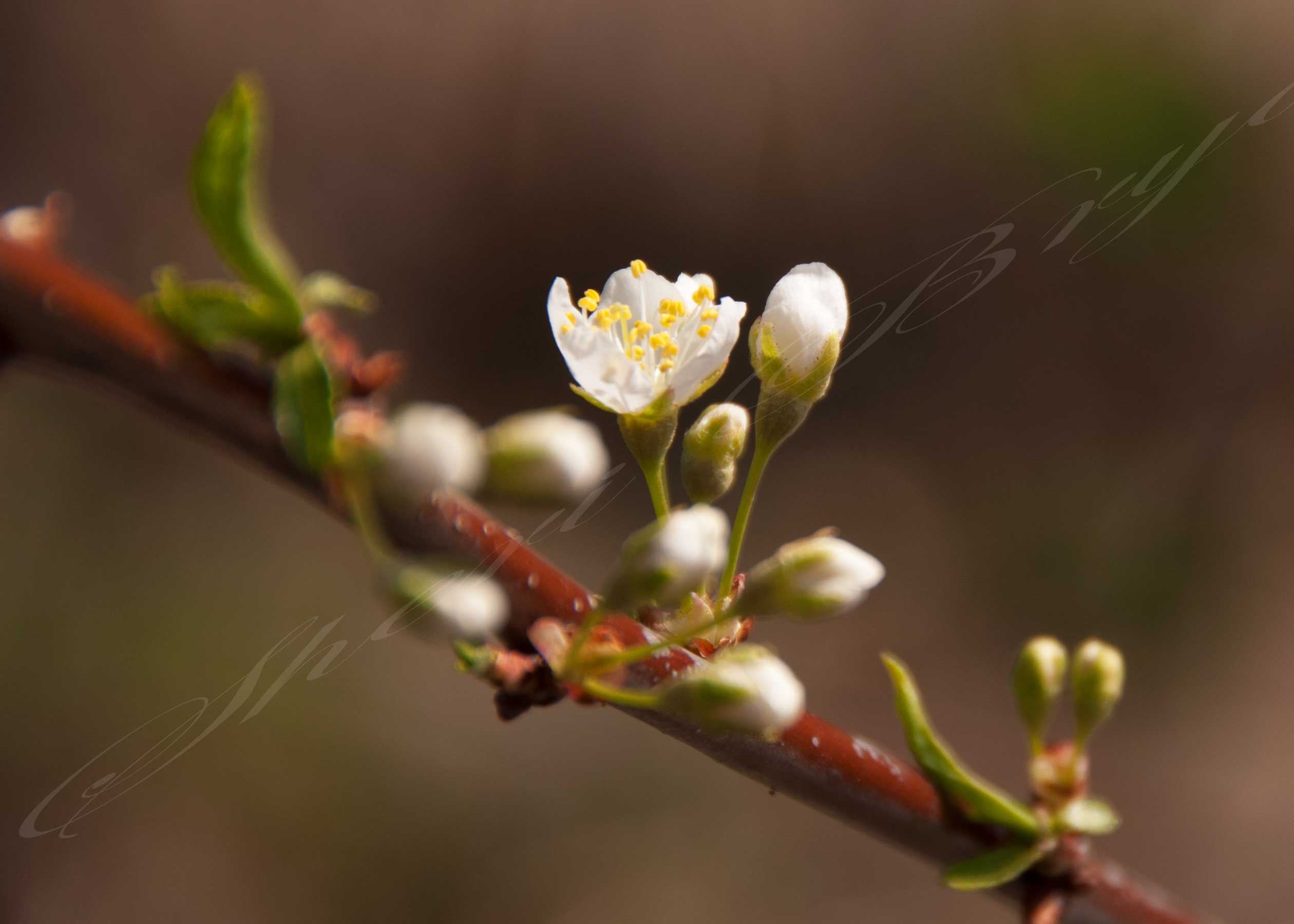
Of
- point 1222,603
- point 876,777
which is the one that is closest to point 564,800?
point 1222,603

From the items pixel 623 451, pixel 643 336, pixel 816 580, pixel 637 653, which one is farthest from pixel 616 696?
pixel 623 451

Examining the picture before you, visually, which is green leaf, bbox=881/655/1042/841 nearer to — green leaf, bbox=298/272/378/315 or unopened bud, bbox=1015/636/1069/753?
unopened bud, bbox=1015/636/1069/753

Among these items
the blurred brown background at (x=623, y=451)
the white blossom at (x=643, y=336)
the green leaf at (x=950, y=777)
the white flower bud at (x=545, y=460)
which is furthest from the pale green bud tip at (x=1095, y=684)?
the blurred brown background at (x=623, y=451)

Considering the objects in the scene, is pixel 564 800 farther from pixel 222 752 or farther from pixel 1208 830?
pixel 1208 830

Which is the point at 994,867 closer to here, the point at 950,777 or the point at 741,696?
the point at 950,777

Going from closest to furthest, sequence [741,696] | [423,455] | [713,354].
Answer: [423,455]
[741,696]
[713,354]

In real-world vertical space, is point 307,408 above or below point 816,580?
below

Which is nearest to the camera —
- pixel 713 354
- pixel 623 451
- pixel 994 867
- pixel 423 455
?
pixel 423 455
